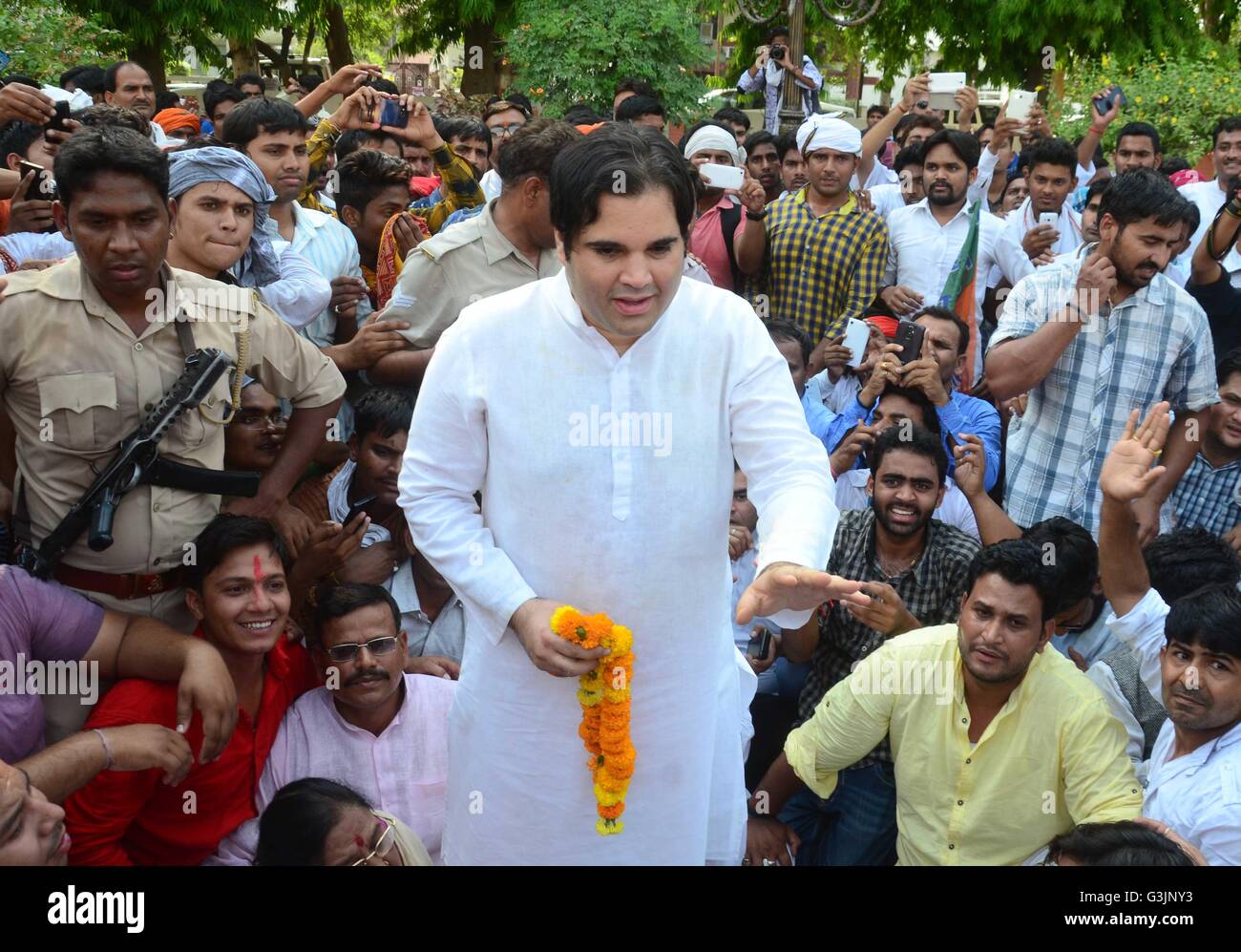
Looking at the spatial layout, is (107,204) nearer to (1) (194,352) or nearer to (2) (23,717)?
(1) (194,352)

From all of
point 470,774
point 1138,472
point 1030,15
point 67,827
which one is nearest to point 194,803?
point 67,827

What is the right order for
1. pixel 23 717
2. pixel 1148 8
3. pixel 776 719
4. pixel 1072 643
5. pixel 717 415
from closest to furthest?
pixel 717 415, pixel 23 717, pixel 1072 643, pixel 776 719, pixel 1148 8

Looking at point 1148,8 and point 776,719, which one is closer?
point 776,719

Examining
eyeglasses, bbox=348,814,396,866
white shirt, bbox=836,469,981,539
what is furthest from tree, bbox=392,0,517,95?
eyeglasses, bbox=348,814,396,866

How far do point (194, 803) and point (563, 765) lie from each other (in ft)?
4.28

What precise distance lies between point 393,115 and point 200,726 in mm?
3386

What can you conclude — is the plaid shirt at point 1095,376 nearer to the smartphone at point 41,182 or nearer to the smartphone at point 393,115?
the smartphone at point 393,115

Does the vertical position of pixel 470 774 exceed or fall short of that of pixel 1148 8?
it falls short

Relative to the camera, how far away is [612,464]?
2.42 meters

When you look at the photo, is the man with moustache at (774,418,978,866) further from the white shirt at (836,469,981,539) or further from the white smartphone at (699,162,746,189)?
the white smartphone at (699,162,746,189)

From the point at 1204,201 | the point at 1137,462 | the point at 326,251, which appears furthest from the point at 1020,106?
the point at 1137,462

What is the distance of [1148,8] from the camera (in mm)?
20062

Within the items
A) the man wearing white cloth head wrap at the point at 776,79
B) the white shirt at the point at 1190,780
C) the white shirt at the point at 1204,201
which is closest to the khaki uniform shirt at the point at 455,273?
the white shirt at the point at 1190,780

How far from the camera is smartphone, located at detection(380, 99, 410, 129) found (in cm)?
562
